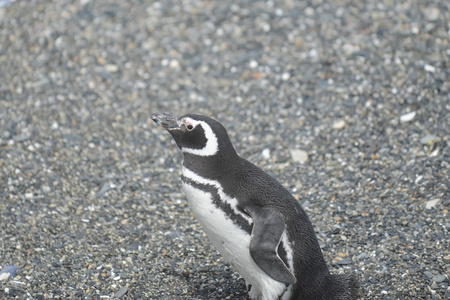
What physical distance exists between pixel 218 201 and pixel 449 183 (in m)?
1.89

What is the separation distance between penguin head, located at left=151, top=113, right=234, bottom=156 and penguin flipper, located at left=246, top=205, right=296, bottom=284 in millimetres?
448

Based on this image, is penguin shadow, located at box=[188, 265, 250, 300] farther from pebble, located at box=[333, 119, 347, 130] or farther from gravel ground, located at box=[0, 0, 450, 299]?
pebble, located at box=[333, 119, 347, 130]

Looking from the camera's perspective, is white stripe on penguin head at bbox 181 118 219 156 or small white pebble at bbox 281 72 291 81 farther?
small white pebble at bbox 281 72 291 81

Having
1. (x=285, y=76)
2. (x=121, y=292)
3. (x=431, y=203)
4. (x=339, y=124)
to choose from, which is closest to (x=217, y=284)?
(x=121, y=292)

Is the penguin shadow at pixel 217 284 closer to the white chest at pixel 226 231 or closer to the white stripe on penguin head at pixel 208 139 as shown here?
the white chest at pixel 226 231

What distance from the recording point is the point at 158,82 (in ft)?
19.2

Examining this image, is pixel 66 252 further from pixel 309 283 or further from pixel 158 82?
pixel 158 82

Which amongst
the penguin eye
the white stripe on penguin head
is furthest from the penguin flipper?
the penguin eye

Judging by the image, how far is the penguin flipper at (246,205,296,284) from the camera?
3.06 meters

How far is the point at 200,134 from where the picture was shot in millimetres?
3309

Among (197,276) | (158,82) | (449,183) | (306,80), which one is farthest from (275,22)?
(197,276)

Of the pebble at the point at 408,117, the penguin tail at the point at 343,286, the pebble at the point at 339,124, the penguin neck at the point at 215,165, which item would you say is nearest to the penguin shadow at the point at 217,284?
the penguin tail at the point at 343,286

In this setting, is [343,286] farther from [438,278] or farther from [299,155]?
[299,155]

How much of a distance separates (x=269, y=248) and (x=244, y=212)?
27 centimetres
